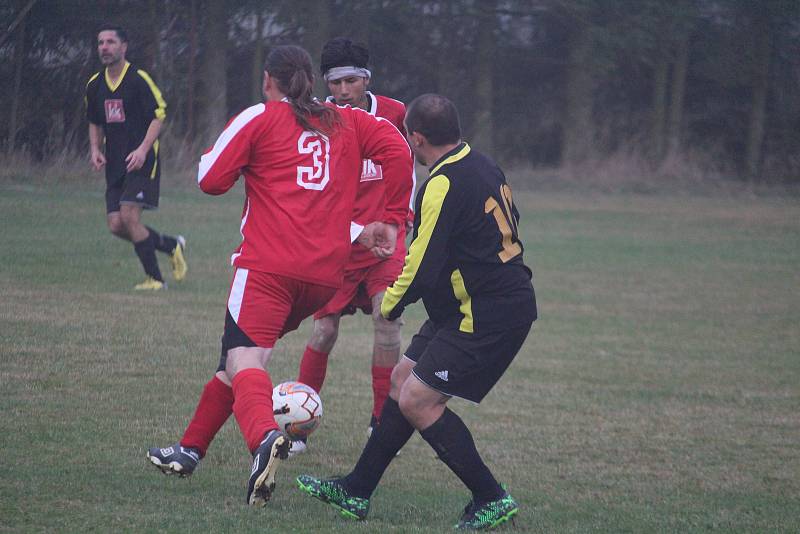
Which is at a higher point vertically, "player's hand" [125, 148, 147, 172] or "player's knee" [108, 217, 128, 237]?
"player's hand" [125, 148, 147, 172]

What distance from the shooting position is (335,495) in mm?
4305

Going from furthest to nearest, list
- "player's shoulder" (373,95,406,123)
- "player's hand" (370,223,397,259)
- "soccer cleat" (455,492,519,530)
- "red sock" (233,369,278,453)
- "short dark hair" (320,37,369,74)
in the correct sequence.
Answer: "player's shoulder" (373,95,406,123)
"short dark hair" (320,37,369,74)
"player's hand" (370,223,397,259)
"soccer cleat" (455,492,519,530)
"red sock" (233,369,278,453)

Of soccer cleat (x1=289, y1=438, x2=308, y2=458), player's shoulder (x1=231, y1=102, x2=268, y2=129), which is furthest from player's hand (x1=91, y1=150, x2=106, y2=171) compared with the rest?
player's shoulder (x1=231, y1=102, x2=268, y2=129)

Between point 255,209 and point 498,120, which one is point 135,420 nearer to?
point 255,209

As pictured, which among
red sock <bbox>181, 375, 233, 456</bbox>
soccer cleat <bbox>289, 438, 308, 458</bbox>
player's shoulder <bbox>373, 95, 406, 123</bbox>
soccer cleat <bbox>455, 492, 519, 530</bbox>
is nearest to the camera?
soccer cleat <bbox>455, 492, 519, 530</bbox>

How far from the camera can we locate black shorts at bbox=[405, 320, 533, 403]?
4180 mm

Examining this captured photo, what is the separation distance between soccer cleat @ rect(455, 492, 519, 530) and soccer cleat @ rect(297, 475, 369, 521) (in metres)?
0.39

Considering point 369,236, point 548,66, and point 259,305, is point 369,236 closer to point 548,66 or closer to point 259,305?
point 259,305

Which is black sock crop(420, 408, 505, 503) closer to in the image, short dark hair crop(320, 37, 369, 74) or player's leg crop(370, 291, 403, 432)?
player's leg crop(370, 291, 403, 432)

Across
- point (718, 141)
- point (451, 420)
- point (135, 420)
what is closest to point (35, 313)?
point (135, 420)

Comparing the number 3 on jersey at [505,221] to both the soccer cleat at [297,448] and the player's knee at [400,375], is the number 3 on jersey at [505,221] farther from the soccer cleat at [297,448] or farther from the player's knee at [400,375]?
the soccer cleat at [297,448]

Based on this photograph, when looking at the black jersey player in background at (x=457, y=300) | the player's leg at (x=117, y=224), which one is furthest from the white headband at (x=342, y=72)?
the player's leg at (x=117, y=224)

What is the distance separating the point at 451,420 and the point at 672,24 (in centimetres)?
2644

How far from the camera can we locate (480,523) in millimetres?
4203
